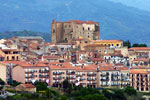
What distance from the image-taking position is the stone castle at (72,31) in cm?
10806

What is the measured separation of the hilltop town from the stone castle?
146 mm

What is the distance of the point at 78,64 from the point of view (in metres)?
83.1

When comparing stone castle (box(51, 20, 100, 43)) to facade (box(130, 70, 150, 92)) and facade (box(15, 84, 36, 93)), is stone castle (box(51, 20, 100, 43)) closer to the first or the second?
facade (box(130, 70, 150, 92))

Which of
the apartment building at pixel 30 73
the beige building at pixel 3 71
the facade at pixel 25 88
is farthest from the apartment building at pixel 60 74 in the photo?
the facade at pixel 25 88

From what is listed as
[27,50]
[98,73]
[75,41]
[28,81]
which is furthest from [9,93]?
[75,41]

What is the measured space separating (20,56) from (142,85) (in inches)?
565

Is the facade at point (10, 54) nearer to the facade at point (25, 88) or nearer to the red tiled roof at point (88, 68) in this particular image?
the red tiled roof at point (88, 68)

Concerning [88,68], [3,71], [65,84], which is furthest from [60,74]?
[3,71]

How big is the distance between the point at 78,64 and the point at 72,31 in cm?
2569

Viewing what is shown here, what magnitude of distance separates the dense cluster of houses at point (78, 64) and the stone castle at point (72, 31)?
20.9 ft

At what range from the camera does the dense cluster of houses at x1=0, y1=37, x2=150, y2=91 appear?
7569 cm

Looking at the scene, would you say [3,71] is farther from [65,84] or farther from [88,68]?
[88,68]

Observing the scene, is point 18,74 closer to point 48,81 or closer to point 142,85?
point 48,81

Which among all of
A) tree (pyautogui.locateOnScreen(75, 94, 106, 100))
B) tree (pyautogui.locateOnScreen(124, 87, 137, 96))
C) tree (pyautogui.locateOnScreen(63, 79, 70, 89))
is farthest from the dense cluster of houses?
tree (pyautogui.locateOnScreen(75, 94, 106, 100))
